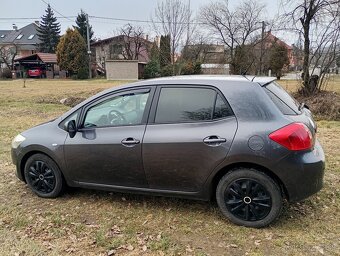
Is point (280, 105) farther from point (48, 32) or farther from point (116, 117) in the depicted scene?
point (48, 32)

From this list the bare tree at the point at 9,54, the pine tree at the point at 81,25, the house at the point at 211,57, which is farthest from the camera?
the pine tree at the point at 81,25

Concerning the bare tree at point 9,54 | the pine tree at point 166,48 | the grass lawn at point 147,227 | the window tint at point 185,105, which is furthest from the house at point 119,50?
→ the window tint at point 185,105

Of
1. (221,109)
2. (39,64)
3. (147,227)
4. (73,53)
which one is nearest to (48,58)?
(39,64)

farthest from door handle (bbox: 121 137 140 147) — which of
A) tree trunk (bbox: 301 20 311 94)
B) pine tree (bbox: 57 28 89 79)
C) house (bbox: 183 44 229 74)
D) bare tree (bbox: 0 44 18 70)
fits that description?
bare tree (bbox: 0 44 18 70)

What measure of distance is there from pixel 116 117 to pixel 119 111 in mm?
81

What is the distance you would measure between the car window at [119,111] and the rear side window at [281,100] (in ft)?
4.41

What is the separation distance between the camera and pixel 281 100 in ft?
11.4

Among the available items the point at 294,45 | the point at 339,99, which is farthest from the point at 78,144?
the point at 294,45

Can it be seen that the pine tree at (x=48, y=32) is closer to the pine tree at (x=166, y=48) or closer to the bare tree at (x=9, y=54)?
the bare tree at (x=9, y=54)

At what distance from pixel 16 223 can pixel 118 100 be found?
1778mm

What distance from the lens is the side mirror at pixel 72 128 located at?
3.88 meters

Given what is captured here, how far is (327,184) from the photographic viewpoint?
444 centimetres

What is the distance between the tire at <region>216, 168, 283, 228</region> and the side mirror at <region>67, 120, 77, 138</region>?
1.80 m

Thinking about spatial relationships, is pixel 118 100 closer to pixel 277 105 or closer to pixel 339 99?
pixel 277 105
